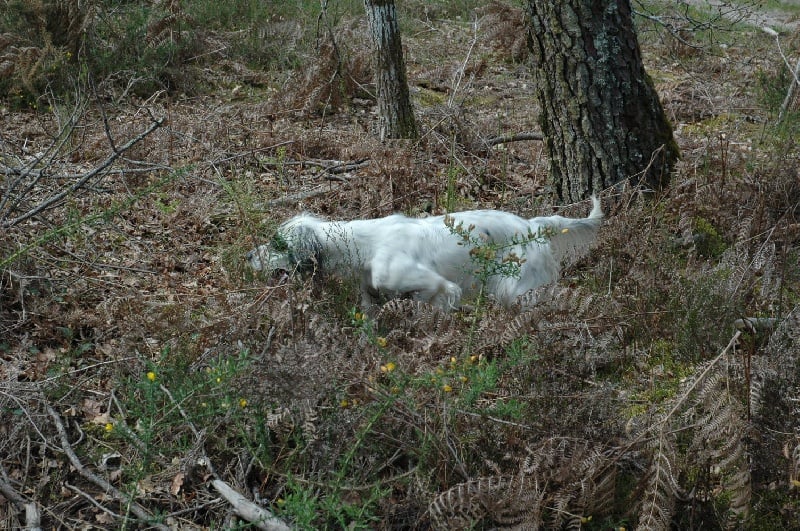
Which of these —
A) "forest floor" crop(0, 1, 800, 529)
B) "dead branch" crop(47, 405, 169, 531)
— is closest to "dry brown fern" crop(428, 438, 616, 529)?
"forest floor" crop(0, 1, 800, 529)

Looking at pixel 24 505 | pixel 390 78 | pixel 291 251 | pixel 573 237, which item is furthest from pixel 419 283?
pixel 390 78

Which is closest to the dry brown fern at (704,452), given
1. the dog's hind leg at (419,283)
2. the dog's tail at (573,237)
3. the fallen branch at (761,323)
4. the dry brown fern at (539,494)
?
the dry brown fern at (539,494)

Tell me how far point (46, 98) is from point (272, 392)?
276 inches

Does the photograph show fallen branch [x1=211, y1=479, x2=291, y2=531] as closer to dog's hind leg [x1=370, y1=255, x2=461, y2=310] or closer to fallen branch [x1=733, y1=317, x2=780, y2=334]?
dog's hind leg [x1=370, y1=255, x2=461, y2=310]

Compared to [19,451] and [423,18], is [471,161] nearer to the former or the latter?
[19,451]

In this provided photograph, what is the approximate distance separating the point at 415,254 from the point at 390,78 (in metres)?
3.30

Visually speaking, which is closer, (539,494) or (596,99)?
(539,494)

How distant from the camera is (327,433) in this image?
11.6ft

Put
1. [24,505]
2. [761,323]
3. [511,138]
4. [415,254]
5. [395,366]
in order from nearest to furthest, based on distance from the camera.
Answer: [395,366] → [24,505] → [761,323] → [415,254] → [511,138]

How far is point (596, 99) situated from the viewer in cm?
602

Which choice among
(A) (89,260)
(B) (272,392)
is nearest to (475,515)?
(B) (272,392)

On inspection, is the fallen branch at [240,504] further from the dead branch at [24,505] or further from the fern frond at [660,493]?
the fern frond at [660,493]

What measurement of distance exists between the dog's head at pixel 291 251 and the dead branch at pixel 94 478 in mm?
1551

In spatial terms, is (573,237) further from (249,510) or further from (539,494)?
(249,510)
